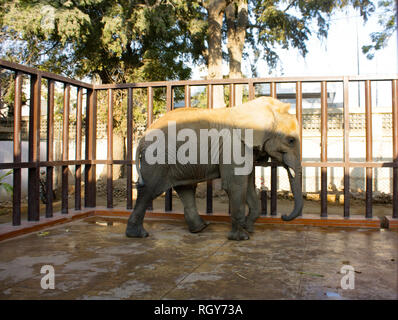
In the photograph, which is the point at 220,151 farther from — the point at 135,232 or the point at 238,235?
the point at 135,232

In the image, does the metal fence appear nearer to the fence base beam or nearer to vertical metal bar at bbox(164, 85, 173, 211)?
vertical metal bar at bbox(164, 85, 173, 211)

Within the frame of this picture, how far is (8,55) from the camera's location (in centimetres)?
1209

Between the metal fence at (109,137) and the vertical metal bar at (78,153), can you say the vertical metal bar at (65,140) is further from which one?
the vertical metal bar at (78,153)

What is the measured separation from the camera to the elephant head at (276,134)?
5238 mm

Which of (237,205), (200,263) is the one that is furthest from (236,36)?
(200,263)

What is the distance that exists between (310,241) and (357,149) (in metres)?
7.69

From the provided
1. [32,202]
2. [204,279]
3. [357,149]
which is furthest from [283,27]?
[204,279]

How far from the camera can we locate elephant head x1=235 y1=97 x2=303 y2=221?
5.24m

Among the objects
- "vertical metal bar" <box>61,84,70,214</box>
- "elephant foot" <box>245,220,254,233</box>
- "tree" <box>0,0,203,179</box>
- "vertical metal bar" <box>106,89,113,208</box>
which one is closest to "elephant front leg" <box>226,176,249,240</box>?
"elephant foot" <box>245,220,254,233</box>

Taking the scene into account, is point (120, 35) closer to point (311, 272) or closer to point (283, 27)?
point (283, 27)

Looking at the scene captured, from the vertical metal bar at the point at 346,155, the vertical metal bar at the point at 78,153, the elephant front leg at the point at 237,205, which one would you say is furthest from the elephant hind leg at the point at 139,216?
the vertical metal bar at the point at 346,155

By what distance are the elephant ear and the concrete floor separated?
1.38m

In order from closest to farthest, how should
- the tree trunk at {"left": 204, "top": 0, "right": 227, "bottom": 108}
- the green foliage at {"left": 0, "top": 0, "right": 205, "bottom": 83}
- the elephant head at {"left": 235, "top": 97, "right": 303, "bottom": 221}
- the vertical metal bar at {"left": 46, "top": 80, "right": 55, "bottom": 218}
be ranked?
the elephant head at {"left": 235, "top": 97, "right": 303, "bottom": 221} < the vertical metal bar at {"left": 46, "top": 80, "right": 55, "bottom": 218} < the green foliage at {"left": 0, "top": 0, "right": 205, "bottom": 83} < the tree trunk at {"left": 204, "top": 0, "right": 227, "bottom": 108}

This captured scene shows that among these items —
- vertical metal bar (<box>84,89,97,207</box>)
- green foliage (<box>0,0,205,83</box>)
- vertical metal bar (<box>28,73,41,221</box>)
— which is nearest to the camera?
vertical metal bar (<box>28,73,41,221</box>)
